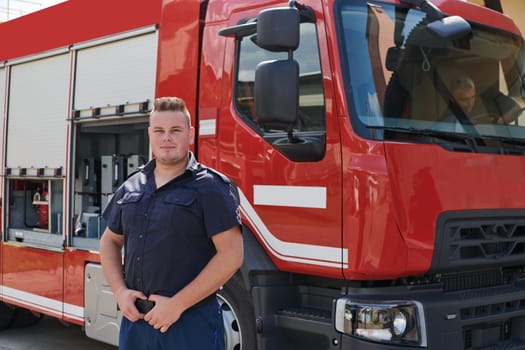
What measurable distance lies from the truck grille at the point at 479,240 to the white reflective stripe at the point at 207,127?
4.94 feet

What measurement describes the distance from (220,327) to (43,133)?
3760mm

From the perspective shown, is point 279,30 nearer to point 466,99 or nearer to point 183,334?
point 466,99

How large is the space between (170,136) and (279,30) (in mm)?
1049

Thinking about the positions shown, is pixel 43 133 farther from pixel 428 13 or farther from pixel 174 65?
pixel 428 13

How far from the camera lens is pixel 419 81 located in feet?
12.3

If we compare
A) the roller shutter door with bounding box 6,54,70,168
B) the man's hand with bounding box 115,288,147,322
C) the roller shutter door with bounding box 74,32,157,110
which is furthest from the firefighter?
the roller shutter door with bounding box 6,54,70,168

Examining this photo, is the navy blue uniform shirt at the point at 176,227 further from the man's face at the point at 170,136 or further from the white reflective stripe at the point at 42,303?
the white reflective stripe at the point at 42,303

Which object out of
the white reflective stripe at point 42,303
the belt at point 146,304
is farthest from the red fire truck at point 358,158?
the belt at point 146,304

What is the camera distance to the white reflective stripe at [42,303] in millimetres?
5258

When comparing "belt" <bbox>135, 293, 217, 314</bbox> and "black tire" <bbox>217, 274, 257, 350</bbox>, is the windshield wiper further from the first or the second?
"belt" <bbox>135, 293, 217, 314</bbox>

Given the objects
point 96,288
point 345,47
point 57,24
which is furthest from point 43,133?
point 345,47

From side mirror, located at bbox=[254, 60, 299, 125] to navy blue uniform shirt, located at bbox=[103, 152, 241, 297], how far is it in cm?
83

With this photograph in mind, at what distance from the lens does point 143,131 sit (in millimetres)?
5383

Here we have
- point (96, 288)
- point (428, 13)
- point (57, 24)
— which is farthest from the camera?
point (57, 24)
